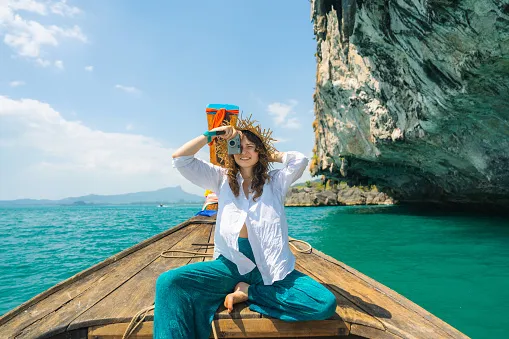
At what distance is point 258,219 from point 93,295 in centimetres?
142

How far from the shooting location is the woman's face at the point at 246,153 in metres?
2.47

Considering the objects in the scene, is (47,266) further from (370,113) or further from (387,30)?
(370,113)

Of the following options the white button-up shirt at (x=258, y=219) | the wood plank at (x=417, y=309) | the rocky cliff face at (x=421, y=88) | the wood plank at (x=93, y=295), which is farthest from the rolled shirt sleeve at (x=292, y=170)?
the rocky cliff face at (x=421, y=88)

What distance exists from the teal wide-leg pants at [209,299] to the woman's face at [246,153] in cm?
79

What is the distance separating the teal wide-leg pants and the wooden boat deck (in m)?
0.09

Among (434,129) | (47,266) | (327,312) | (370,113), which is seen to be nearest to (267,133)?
(327,312)

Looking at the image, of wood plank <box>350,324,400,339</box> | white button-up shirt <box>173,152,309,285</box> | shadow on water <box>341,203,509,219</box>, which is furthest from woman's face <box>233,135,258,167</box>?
shadow on water <box>341,203,509,219</box>

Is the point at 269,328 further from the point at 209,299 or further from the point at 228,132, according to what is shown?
the point at 228,132

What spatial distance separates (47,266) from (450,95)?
12070mm

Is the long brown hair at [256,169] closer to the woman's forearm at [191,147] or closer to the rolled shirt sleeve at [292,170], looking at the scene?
the rolled shirt sleeve at [292,170]

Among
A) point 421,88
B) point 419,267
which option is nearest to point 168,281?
point 419,267

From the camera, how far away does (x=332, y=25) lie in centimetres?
1662

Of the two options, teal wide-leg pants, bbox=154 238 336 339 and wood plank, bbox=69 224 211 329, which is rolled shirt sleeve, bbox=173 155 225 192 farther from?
wood plank, bbox=69 224 211 329

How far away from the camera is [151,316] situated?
2.03m
